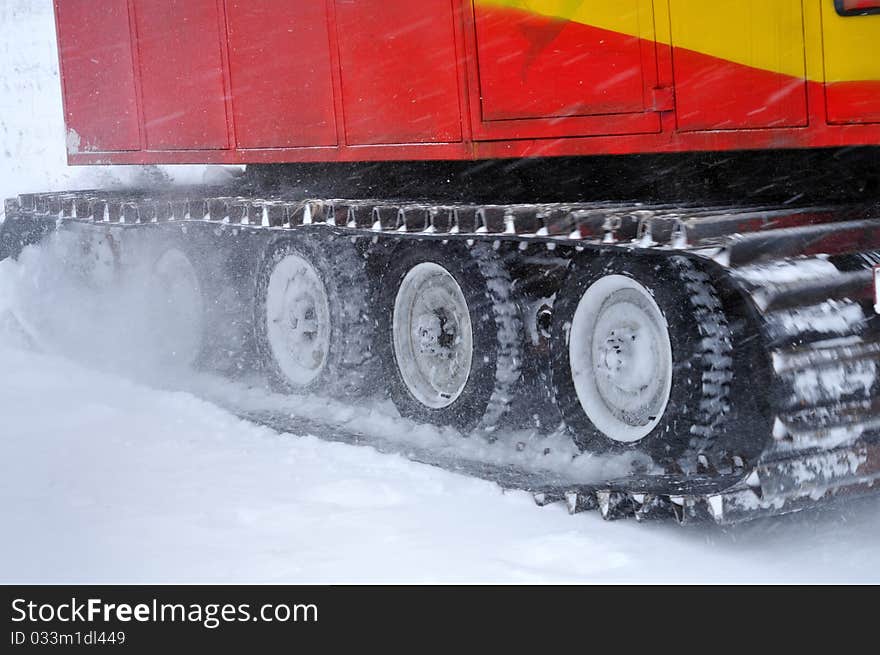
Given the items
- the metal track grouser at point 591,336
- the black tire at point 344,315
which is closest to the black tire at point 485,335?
the metal track grouser at point 591,336

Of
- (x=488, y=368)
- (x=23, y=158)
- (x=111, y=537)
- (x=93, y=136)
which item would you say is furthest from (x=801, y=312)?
(x=23, y=158)

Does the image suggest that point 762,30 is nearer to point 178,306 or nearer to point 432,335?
point 432,335

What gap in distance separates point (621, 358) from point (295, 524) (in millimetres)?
1547

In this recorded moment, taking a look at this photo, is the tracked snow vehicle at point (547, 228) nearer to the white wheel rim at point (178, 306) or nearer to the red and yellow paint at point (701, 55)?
the red and yellow paint at point (701, 55)

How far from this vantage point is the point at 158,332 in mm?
9766

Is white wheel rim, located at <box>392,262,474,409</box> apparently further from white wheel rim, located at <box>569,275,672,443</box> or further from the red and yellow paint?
the red and yellow paint

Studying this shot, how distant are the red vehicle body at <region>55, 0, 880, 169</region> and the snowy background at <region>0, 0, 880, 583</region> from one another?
1518 millimetres

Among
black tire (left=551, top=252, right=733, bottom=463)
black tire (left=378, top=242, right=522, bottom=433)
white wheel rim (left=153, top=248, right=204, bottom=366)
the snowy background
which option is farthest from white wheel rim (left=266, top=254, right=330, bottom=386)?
black tire (left=551, top=252, right=733, bottom=463)

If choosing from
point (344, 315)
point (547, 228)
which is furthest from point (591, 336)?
point (344, 315)

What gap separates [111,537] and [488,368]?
7.02 ft

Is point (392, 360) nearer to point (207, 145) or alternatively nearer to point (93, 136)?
point (207, 145)

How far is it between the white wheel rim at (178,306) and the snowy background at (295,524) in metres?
1.58

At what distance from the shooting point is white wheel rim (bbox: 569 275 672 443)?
18.0 ft

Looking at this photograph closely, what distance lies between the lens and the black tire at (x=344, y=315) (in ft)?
24.9
